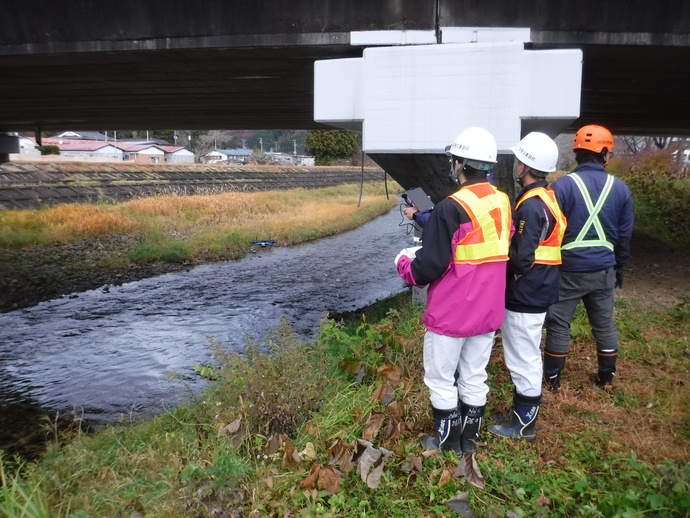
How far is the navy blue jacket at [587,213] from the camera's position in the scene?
4.16 meters

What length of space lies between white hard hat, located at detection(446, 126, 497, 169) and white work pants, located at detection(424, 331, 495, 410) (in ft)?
3.77

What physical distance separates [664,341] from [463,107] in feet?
10.9

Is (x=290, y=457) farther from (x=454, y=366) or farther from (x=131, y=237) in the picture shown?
(x=131, y=237)

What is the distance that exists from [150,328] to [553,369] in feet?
23.7

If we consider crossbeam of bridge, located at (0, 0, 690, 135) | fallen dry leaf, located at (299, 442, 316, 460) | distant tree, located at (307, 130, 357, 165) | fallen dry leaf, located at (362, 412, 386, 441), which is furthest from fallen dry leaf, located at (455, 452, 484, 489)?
distant tree, located at (307, 130, 357, 165)

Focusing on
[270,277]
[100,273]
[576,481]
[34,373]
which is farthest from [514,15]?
[100,273]

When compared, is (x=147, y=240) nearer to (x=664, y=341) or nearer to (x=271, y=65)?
(x=271, y=65)

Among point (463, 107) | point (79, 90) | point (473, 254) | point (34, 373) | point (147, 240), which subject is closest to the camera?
point (473, 254)

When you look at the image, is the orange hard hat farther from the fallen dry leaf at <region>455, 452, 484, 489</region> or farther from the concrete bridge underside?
the fallen dry leaf at <region>455, 452, 484, 489</region>

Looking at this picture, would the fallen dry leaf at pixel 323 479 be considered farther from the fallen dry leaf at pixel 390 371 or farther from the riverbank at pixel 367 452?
the fallen dry leaf at pixel 390 371

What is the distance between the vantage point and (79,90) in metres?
10.1

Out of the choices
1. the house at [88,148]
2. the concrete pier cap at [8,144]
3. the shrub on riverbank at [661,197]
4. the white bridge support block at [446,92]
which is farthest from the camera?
the house at [88,148]

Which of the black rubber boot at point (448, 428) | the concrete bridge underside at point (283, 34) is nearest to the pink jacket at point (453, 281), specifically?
the black rubber boot at point (448, 428)

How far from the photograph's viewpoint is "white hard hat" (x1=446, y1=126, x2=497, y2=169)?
10.9 ft
